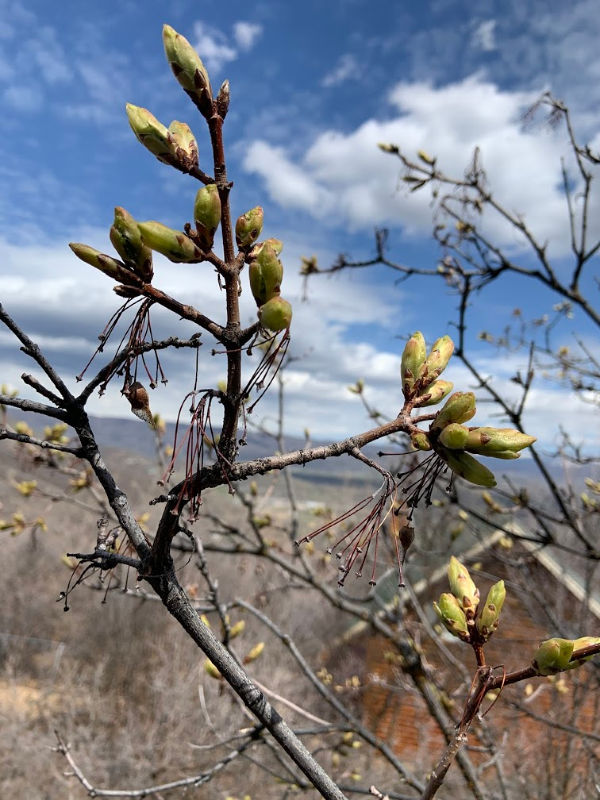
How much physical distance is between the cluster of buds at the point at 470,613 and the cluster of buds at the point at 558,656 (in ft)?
0.38

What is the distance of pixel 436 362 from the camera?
1013 millimetres

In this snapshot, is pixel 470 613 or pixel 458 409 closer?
pixel 458 409

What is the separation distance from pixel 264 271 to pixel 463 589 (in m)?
0.74

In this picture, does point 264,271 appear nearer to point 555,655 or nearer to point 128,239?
point 128,239

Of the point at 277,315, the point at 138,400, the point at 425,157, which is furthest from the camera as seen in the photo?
the point at 425,157

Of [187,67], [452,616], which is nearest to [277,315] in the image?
[187,67]

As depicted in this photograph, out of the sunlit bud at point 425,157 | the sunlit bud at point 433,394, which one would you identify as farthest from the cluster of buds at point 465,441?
the sunlit bud at point 425,157

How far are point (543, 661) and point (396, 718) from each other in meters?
14.3

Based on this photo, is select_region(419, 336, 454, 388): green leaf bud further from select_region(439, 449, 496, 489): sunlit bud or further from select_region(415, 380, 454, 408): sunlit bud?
select_region(439, 449, 496, 489): sunlit bud

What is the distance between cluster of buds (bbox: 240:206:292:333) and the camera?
76 centimetres

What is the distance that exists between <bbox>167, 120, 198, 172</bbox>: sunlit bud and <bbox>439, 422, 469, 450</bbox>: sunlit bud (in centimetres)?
55

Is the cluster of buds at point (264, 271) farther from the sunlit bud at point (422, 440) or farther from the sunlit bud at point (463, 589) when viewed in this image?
the sunlit bud at point (463, 589)

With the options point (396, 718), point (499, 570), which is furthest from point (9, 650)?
point (499, 570)

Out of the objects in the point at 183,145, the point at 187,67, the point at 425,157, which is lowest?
the point at 183,145
